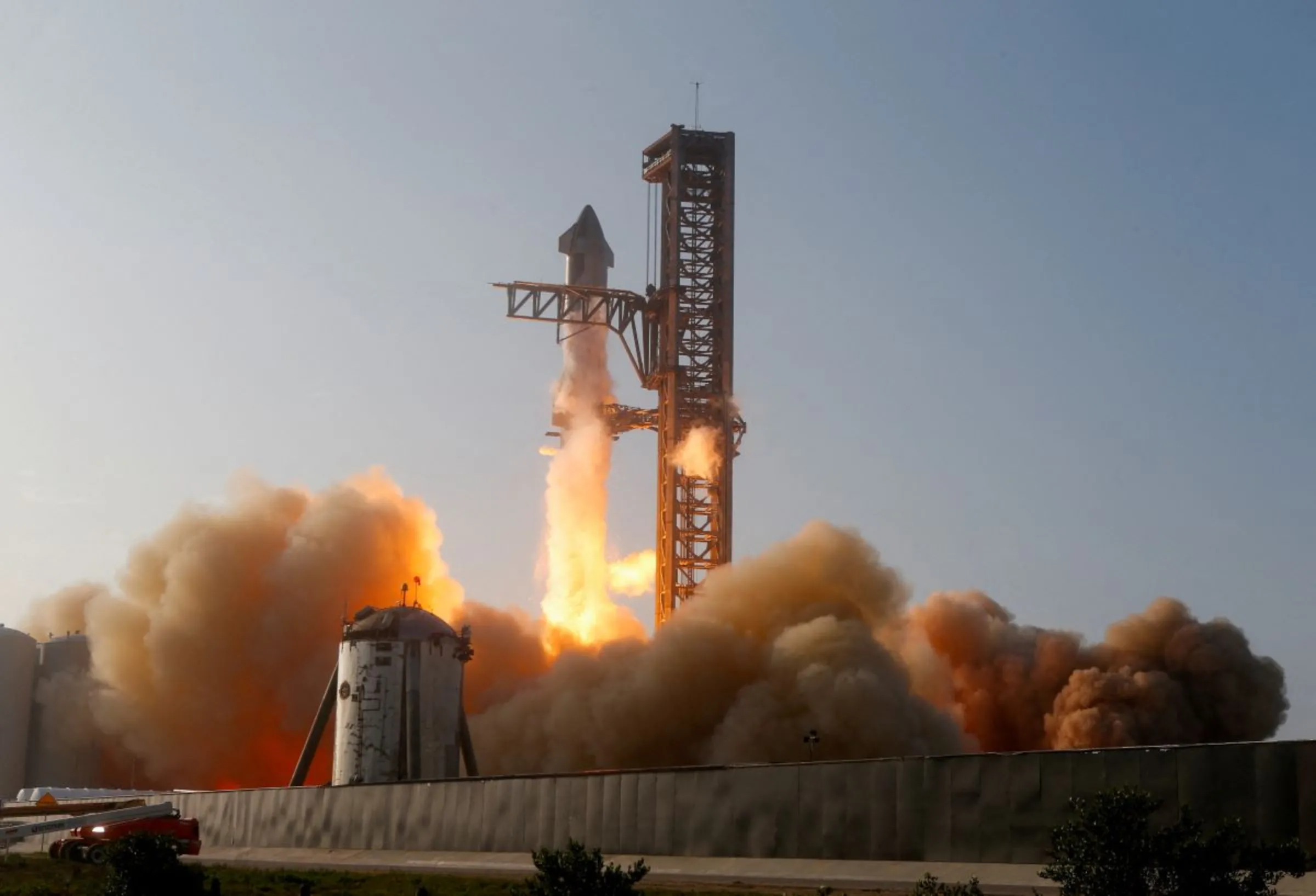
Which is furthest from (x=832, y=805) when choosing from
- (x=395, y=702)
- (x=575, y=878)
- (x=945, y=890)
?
(x=395, y=702)

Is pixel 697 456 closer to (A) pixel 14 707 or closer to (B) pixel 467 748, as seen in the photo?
(B) pixel 467 748

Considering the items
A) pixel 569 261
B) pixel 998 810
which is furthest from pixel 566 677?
pixel 998 810

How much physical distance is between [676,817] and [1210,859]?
1568 centimetres

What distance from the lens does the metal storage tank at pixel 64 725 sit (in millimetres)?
82562

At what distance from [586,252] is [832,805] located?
153 ft

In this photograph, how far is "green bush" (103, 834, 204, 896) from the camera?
30.9 m

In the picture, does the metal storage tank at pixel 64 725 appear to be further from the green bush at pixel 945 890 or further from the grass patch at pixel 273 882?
the green bush at pixel 945 890

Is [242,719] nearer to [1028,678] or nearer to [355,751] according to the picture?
[355,751]

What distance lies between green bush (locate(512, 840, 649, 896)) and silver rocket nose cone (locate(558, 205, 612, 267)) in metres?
A: 53.5

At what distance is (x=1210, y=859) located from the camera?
20906mm

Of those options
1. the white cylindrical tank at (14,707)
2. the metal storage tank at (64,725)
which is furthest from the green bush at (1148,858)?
the white cylindrical tank at (14,707)

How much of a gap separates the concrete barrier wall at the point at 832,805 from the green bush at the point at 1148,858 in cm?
365

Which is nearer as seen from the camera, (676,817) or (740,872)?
(740,872)

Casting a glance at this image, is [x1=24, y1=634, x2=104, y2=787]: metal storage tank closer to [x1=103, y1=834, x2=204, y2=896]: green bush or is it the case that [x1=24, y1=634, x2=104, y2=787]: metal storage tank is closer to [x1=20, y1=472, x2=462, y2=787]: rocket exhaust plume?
[x1=20, y1=472, x2=462, y2=787]: rocket exhaust plume
